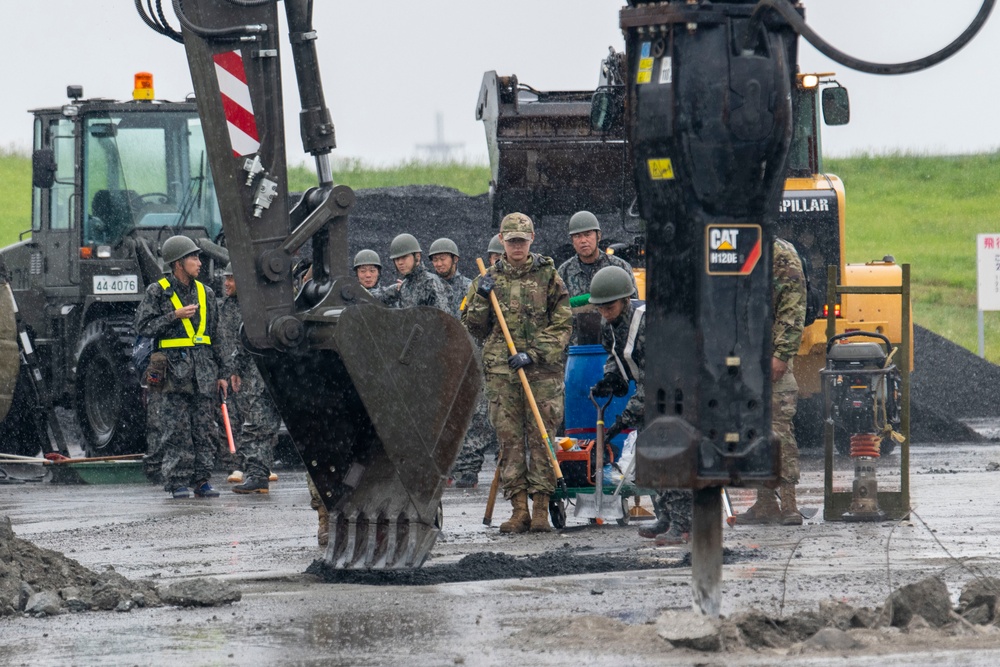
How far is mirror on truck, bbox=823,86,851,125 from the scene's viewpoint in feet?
49.1

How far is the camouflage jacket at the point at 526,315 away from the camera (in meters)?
11.2

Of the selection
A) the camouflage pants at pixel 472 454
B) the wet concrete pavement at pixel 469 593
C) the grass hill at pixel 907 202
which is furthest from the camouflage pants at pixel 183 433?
the grass hill at pixel 907 202

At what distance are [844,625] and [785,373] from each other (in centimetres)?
452

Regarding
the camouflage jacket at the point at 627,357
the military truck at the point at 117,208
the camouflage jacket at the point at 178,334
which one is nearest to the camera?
the camouflage jacket at the point at 627,357

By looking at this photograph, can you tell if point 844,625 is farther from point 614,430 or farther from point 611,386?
point 614,430

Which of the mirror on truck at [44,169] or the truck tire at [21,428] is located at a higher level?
the mirror on truck at [44,169]

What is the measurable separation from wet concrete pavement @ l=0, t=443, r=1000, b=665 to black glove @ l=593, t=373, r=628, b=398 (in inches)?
35.1

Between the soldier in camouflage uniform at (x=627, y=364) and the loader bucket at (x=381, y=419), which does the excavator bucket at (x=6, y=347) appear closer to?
the soldier in camouflage uniform at (x=627, y=364)

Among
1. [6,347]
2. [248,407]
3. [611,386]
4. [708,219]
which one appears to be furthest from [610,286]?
[6,347]

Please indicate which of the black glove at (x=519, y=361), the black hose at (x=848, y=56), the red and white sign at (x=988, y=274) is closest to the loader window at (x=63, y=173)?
the black glove at (x=519, y=361)

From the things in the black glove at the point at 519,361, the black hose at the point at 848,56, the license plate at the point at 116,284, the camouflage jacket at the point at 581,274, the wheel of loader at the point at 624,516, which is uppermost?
the black hose at the point at 848,56

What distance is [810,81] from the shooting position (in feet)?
52.7

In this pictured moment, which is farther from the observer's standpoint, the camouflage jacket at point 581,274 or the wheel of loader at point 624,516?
the camouflage jacket at point 581,274

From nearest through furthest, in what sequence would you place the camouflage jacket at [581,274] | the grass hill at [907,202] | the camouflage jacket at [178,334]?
the camouflage jacket at [581,274]
the camouflage jacket at [178,334]
the grass hill at [907,202]
